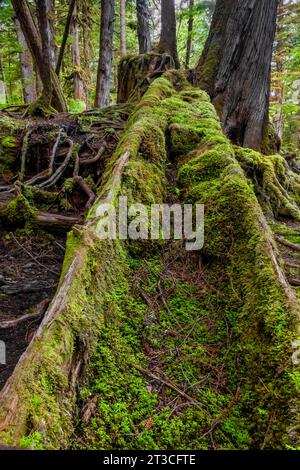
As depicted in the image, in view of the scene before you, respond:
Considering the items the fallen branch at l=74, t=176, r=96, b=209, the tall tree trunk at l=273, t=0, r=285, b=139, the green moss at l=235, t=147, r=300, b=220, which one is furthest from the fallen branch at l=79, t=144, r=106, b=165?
the tall tree trunk at l=273, t=0, r=285, b=139

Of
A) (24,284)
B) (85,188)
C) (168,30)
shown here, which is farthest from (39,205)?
(168,30)

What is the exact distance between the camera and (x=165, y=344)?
2.73 meters

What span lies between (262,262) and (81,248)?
1.45 meters

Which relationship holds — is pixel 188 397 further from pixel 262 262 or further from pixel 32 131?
pixel 32 131

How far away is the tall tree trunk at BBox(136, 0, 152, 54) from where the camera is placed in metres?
10.7

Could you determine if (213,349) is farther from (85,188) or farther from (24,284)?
(85,188)

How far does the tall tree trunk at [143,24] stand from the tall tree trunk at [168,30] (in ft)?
3.38

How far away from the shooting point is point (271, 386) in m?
2.23

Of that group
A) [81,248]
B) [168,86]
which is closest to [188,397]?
[81,248]

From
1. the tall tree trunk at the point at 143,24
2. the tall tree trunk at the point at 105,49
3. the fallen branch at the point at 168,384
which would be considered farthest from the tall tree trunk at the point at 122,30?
the fallen branch at the point at 168,384

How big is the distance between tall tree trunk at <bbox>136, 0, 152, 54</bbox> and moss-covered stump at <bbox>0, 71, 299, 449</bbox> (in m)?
8.70

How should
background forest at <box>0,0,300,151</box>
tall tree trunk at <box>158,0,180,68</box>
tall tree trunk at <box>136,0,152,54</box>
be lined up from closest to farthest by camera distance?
1. tall tree trunk at <box>158,0,180,68</box>
2. tall tree trunk at <box>136,0,152,54</box>
3. background forest at <box>0,0,300,151</box>

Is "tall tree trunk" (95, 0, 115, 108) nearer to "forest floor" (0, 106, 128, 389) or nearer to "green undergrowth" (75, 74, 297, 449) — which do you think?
"forest floor" (0, 106, 128, 389)

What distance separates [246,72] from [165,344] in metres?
6.42
